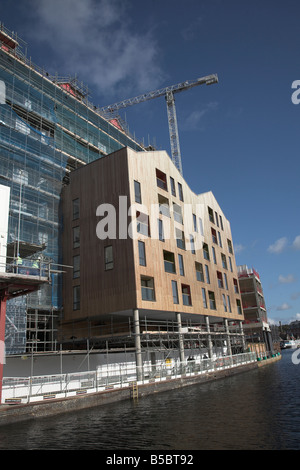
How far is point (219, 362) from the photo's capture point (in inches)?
1417

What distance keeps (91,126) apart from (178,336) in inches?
979

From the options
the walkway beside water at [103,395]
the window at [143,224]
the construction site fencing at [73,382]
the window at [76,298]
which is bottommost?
the walkway beside water at [103,395]

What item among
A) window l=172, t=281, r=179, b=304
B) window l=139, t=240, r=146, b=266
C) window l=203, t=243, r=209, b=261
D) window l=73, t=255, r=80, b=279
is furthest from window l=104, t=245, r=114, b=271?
window l=203, t=243, r=209, b=261

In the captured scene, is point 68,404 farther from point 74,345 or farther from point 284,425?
point 74,345

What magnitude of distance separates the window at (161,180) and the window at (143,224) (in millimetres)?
5119

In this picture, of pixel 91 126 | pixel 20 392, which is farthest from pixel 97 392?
pixel 91 126

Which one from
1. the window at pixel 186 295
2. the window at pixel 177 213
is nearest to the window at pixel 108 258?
the window at pixel 186 295

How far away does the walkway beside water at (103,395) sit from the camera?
15.9m

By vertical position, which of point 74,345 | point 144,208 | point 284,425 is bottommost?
point 284,425

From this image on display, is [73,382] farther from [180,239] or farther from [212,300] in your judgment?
[212,300]

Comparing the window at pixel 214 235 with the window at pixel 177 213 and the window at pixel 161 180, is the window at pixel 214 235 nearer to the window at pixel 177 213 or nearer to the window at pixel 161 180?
the window at pixel 177 213

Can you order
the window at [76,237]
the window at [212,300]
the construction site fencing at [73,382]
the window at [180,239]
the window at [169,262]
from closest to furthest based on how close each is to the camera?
the construction site fencing at [73,382], the window at [76,237], the window at [169,262], the window at [180,239], the window at [212,300]

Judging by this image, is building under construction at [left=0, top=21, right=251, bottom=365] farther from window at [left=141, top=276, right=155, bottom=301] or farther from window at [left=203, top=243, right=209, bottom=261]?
window at [left=203, top=243, right=209, bottom=261]

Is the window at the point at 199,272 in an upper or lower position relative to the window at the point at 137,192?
lower
